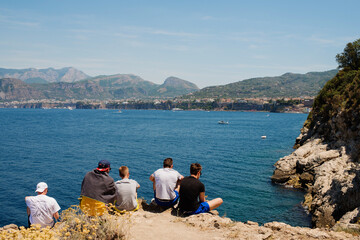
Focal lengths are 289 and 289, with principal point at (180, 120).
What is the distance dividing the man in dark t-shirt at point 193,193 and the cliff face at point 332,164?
8207 mm

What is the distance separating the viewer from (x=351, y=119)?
25.8 m

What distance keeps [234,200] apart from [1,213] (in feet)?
58.8

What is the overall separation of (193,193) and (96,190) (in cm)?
295

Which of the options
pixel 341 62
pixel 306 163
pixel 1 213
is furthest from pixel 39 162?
pixel 341 62

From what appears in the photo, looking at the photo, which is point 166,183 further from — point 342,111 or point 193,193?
point 342,111

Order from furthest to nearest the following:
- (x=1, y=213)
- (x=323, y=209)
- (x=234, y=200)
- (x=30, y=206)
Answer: (x=234, y=200), (x=1, y=213), (x=323, y=209), (x=30, y=206)

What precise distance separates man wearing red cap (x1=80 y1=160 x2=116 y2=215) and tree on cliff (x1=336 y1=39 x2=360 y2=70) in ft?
145

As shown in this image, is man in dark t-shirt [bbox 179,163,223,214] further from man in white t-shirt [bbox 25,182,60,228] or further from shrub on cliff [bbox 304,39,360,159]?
shrub on cliff [bbox 304,39,360,159]

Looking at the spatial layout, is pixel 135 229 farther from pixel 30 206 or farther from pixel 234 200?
pixel 234 200

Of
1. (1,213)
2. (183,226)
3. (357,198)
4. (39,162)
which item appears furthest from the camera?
(39,162)

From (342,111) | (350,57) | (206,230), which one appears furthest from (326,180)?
(350,57)

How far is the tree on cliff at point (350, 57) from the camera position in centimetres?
4284

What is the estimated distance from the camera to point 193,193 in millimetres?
9031

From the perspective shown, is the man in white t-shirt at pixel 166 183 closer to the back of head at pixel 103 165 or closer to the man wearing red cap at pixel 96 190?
the man wearing red cap at pixel 96 190
